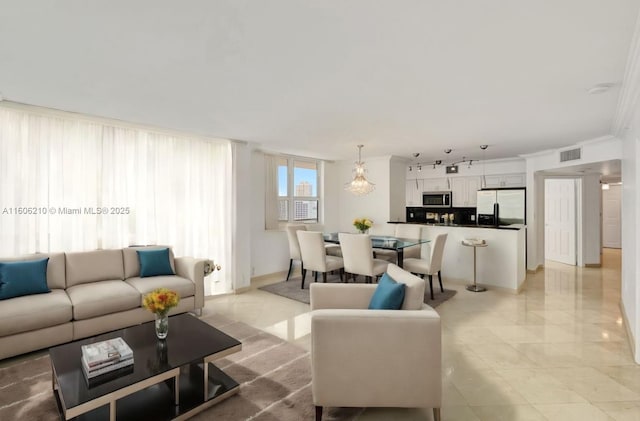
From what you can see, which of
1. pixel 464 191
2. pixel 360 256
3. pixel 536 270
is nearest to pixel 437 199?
pixel 464 191

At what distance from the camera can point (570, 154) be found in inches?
206

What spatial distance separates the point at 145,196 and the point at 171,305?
2.41 metres

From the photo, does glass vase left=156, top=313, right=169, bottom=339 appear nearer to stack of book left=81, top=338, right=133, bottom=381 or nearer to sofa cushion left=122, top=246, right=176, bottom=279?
stack of book left=81, top=338, right=133, bottom=381

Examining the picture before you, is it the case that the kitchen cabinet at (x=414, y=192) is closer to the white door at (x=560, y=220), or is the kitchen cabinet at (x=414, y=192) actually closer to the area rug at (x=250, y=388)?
the white door at (x=560, y=220)

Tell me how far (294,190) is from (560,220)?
6002 millimetres

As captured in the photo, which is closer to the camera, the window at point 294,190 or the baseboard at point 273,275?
the baseboard at point 273,275

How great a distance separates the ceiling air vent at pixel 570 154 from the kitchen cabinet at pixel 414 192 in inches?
129

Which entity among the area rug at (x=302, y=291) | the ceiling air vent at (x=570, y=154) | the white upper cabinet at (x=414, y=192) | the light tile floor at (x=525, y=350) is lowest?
the light tile floor at (x=525, y=350)

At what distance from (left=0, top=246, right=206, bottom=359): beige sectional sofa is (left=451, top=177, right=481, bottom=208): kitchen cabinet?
6.17 m

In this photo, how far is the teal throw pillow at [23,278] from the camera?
9.59ft

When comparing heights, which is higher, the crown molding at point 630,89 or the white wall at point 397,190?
the crown molding at point 630,89

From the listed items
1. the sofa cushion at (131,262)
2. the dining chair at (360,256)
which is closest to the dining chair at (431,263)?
the dining chair at (360,256)

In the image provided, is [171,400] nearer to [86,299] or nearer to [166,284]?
[86,299]

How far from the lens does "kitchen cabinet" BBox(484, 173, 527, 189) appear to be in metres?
6.71
